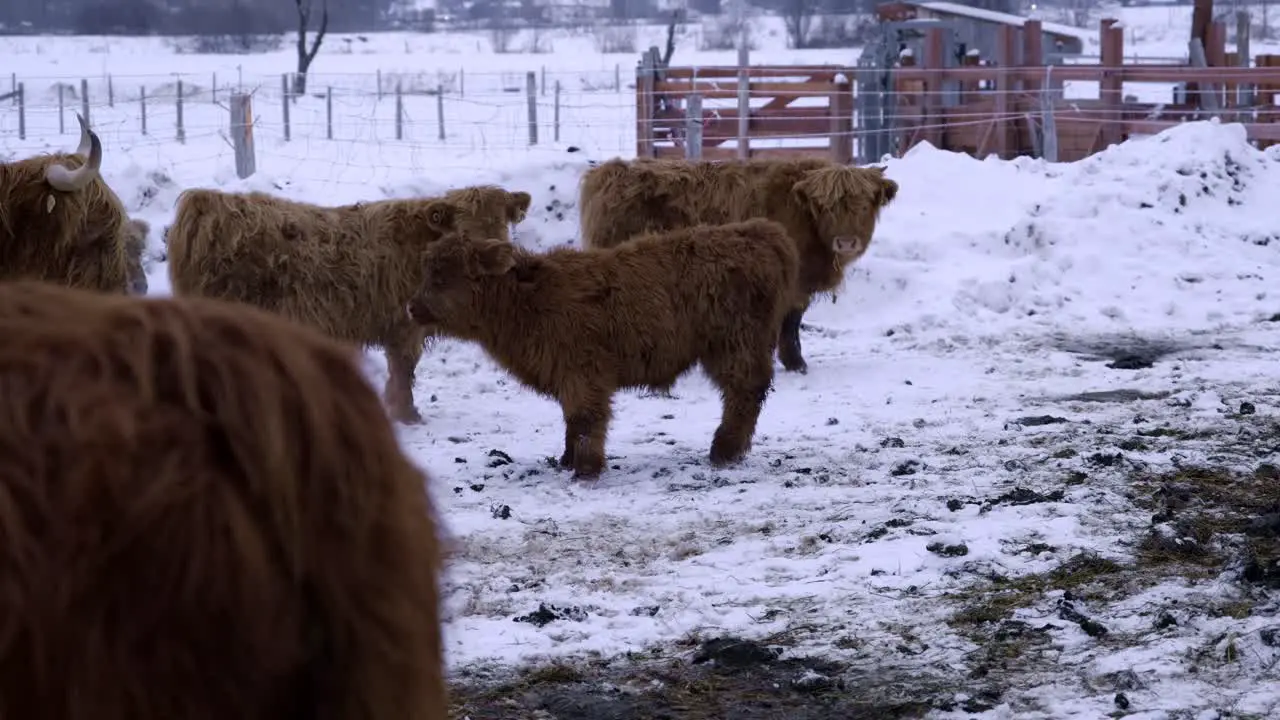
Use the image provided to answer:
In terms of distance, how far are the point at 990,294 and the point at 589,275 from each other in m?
5.88

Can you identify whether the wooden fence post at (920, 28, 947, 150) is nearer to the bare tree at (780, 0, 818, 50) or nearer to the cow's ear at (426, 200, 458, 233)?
the cow's ear at (426, 200, 458, 233)

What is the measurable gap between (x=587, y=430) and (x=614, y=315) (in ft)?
2.29

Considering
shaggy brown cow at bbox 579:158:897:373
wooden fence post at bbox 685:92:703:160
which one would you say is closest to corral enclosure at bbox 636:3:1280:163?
wooden fence post at bbox 685:92:703:160

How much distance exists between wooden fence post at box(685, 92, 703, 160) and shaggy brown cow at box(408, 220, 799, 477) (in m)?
9.97

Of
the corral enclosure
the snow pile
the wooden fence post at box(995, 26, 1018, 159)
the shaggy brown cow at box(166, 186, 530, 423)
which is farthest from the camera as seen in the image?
the wooden fence post at box(995, 26, 1018, 159)

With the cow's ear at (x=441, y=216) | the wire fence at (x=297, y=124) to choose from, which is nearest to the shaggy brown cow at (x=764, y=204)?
the cow's ear at (x=441, y=216)

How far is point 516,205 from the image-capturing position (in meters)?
10.0

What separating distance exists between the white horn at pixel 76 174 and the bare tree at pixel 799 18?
35796 mm

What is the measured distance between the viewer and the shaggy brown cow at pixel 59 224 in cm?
701

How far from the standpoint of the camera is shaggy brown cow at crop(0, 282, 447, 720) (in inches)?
55.5

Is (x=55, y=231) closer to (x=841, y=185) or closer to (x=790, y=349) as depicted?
(x=790, y=349)

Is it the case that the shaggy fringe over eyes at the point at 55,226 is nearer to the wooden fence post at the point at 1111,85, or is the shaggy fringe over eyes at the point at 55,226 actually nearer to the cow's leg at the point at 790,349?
the cow's leg at the point at 790,349

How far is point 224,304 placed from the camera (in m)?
1.74

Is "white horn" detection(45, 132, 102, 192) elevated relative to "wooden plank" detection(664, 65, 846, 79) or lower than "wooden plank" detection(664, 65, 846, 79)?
lower
